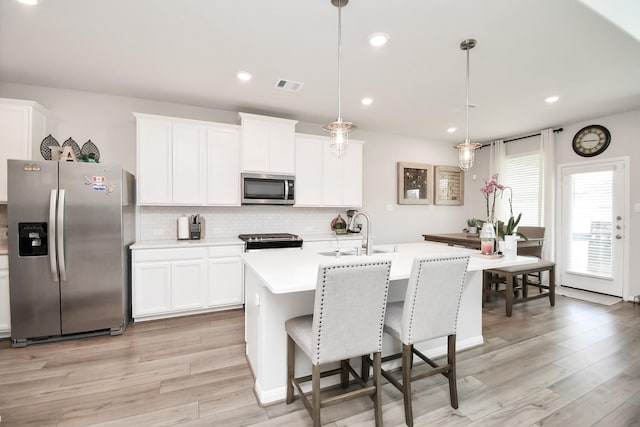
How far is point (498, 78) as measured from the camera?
122 inches

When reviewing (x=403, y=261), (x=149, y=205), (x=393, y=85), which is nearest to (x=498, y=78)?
(x=393, y=85)

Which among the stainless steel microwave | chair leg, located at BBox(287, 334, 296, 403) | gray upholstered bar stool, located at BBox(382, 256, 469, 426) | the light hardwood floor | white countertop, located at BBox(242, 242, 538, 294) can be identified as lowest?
the light hardwood floor

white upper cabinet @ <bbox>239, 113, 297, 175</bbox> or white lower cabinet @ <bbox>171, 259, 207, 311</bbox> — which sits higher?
white upper cabinet @ <bbox>239, 113, 297, 175</bbox>

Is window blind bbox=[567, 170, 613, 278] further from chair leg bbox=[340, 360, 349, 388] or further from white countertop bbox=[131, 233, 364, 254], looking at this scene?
chair leg bbox=[340, 360, 349, 388]

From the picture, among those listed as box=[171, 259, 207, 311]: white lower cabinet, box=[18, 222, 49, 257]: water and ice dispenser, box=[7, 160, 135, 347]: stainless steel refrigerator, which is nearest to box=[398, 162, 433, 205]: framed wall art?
box=[171, 259, 207, 311]: white lower cabinet

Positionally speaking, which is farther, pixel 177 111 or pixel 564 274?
pixel 564 274

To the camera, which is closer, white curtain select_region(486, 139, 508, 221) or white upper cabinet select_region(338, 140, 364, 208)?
white upper cabinet select_region(338, 140, 364, 208)

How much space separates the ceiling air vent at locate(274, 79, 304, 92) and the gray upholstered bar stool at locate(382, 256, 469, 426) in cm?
244

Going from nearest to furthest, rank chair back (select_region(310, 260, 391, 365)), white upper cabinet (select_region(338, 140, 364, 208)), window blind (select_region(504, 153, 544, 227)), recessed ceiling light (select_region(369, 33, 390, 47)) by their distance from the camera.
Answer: chair back (select_region(310, 260, 391, 365)) → recessed ceiling light (select_region(369, 33, 390, 47)) → white upper cabinet (select_region(338, 140, 364, 208)) → window blind (select_region(504, 153, 544, 227))

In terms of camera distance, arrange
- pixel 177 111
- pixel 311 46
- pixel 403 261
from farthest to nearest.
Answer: pixel 177 111 → pixel 311 46 → pixel 403 261

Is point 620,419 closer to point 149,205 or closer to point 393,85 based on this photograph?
point 393,85

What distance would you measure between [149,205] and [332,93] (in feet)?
8.69

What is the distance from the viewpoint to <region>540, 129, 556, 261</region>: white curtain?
4918 mm

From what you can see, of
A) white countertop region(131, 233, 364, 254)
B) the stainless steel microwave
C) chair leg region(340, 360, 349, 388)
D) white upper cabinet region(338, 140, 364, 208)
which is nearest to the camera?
chair leg region(340, 360, 349, 388)
